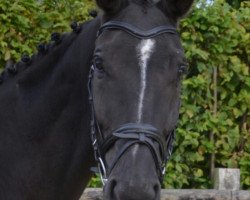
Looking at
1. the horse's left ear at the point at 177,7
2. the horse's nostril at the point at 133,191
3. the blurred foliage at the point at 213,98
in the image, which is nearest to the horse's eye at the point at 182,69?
the horse's left ear at the point at 177,7

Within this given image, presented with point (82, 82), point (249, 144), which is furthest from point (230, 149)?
point (82, 82)

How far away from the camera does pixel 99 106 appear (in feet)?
12.5

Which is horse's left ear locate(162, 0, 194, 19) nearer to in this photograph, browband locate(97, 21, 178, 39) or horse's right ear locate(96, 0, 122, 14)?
browband locate(97, 21, 178, 39)

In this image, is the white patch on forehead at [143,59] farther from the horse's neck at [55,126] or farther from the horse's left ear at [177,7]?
the horse's neck at [55,126]

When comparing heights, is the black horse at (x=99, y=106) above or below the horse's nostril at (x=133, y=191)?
above

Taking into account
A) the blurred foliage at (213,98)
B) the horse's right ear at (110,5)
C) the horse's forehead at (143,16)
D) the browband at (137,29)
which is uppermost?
the horse's right ear at (110,5)

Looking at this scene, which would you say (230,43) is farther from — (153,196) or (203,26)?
(153,196)

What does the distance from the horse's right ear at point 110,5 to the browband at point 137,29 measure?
8 cm

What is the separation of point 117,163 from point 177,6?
38.1 inches

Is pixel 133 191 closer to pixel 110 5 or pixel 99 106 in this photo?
pixel 99 106

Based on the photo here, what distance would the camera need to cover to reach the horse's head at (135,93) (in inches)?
139

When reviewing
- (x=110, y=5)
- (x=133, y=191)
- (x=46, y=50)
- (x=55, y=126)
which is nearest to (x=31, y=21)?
(x=46, y=50)

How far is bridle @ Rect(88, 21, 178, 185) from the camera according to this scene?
11.8 feet

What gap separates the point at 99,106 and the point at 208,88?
3575mm
